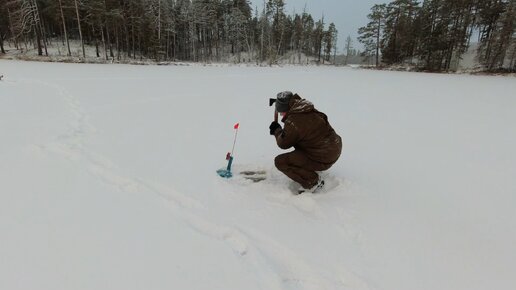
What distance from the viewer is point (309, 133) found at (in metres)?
3.48

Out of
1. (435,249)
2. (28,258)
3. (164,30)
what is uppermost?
(164,30)

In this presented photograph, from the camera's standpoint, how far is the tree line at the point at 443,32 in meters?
33.8

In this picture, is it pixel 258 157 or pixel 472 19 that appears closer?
pixel 258 157

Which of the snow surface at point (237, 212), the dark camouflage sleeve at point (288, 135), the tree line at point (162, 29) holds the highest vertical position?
the tree line at point (162, 29)

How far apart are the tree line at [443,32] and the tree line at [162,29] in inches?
690

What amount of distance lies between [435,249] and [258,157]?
9.59ft

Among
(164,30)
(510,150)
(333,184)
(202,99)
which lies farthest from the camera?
(164,30)

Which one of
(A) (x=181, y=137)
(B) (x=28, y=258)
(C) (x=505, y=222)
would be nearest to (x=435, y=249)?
(C) (x=505, y=222)

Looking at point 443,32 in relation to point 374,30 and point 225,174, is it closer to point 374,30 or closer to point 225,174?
point 374,30

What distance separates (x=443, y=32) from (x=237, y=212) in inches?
1897

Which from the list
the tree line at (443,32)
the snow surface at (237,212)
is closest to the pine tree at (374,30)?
the tree line at (443,32)

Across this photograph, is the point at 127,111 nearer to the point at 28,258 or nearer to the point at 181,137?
the point at 181,137

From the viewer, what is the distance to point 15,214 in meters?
2.81

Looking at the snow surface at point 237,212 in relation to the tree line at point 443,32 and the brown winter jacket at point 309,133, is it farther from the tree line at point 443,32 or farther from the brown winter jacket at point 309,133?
the tree line at point 443,32
